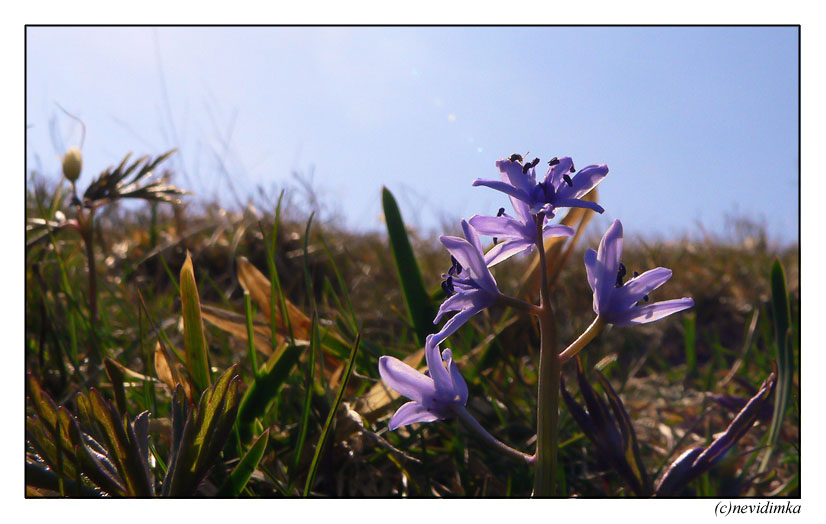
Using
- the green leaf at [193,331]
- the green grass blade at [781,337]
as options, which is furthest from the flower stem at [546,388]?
the green grass blade at [781,337]

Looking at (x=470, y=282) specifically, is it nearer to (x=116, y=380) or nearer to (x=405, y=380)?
(x=405, y=380)

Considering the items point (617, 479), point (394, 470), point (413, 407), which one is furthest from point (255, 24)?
point (617, 479)

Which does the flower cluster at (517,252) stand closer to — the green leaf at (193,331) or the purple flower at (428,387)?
the purple flower at (428,387)

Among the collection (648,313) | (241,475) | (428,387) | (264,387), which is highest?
(648,313)

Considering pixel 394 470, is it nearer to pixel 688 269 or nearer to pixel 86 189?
pixel 86 189

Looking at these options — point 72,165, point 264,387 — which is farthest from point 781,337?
point 72,165

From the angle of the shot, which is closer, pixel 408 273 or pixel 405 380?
Result: pixel 405 380
